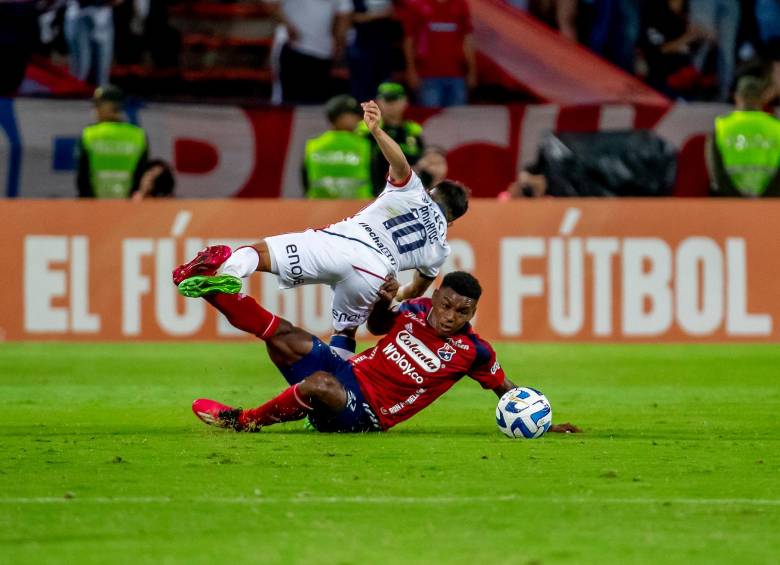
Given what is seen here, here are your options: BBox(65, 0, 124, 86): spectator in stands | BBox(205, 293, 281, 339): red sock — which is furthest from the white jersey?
BBox(65, 0, 124, 86): spectator in stands

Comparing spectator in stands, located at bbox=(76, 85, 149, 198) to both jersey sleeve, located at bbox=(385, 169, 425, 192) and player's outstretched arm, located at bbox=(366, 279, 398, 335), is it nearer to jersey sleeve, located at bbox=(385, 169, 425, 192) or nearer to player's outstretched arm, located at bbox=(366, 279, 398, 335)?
jersey sleeve, located at bbox=(385, 169, 425, 192)

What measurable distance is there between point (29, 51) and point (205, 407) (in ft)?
35.4

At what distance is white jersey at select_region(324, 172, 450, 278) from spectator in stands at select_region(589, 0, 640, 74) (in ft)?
35.7

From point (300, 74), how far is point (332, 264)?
959 cm

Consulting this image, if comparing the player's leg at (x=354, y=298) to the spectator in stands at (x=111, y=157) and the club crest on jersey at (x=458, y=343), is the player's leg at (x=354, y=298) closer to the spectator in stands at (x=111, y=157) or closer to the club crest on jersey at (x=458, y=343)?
the club crest on jersey at (x=458, y=343)

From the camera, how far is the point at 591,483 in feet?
24.1

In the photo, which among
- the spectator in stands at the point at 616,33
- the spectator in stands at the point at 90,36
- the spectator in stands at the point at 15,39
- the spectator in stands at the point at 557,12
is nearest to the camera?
the spectator in stands at the point at 15,39

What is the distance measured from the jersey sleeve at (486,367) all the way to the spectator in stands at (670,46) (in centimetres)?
1231

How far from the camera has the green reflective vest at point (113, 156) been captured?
1670cm

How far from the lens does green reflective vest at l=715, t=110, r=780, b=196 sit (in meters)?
16.5

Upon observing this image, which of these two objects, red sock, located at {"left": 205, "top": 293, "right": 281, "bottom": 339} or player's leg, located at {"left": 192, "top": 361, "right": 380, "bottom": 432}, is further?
red sock, located at {"left": 205, "top": 293, "right": 281, "bottom": 339}

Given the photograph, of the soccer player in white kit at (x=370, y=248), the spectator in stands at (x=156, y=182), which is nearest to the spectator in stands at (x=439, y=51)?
the spectator in stands at (x=156, y=182)

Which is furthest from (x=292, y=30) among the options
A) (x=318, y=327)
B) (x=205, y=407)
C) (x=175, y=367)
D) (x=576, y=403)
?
(x=205, y=407)

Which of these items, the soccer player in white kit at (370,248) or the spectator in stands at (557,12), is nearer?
the soccer player in white kit at (370,248)
